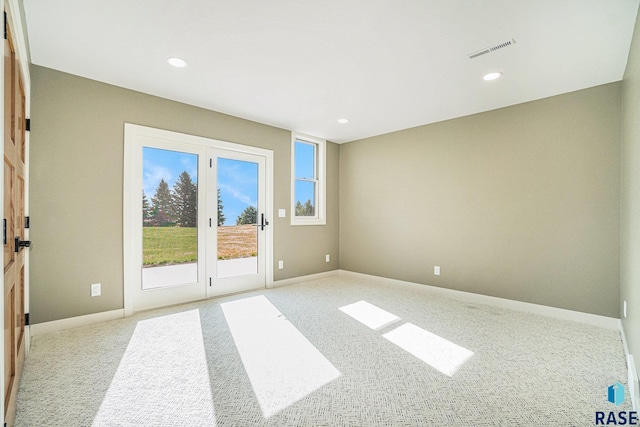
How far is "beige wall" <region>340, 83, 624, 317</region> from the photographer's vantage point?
10.2ft

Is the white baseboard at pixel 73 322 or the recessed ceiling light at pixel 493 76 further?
the recessed ceiling light at pixel 493 76

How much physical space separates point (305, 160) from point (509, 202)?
3210 millimetres

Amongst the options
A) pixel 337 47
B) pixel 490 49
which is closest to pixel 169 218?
pixel 337 47

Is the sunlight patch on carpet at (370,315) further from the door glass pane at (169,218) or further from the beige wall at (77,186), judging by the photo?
the beige wall at (77,186)

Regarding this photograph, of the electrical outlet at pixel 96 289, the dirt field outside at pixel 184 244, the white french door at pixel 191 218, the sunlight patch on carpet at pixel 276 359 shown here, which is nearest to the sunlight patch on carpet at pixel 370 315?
the sunlight patch on carpet at pixel 276 359

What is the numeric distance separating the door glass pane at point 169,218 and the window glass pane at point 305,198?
1.82 m

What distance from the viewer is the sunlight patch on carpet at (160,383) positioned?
167cm

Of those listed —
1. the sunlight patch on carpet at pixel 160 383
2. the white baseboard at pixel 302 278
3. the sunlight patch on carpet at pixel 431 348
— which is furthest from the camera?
the white baseboard at pixel 302 278

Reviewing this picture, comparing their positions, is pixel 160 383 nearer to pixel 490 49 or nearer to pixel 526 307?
pixel 490 49

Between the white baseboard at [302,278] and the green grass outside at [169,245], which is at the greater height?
the green grass outside at [169,245]

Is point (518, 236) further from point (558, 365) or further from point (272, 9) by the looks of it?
point (272, 9)

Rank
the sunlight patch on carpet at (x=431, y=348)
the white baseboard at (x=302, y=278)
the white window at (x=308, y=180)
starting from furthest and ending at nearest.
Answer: the white window at (x=308, y=180) < the white baseboard at (x=302, y=278) < the sunlight patch on carpet at (x=431, y=348)

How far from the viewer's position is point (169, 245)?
3.59 meters

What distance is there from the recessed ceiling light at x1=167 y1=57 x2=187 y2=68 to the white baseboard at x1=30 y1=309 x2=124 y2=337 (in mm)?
2606
